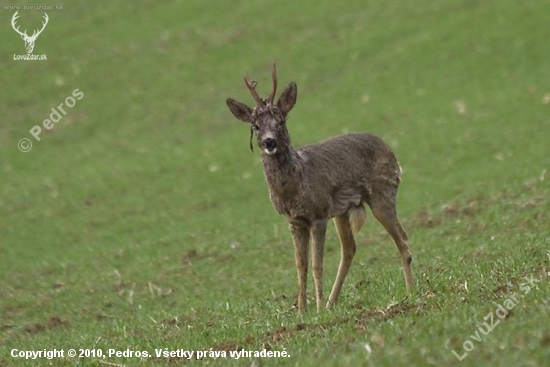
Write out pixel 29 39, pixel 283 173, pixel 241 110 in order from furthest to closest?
pixel 29 39
pixel 241 110
pixel 283 173

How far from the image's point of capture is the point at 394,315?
9.91 meters

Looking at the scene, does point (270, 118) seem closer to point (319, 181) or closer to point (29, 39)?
point (319, 181)

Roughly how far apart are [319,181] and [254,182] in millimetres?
13112

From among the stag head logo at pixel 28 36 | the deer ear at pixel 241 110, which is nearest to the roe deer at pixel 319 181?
the deer ear at pixel 241 110

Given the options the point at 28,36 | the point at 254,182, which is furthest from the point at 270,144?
the point at 28,36

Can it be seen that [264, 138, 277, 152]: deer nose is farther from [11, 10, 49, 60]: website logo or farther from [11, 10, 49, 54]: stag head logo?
[11, 10, 49, 54]: stag head logo

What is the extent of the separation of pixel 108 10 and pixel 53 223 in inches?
724

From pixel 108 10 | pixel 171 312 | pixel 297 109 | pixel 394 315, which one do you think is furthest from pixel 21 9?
pixel 394 315

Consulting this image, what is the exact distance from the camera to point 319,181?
480 inches

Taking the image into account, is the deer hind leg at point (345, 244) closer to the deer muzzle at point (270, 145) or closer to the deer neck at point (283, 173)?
the deer neck at point (283, 173)

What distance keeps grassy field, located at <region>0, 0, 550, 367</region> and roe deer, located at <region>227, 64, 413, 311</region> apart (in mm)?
663

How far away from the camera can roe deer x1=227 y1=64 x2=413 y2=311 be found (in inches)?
464

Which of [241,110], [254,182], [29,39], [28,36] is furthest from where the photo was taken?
[28,36]

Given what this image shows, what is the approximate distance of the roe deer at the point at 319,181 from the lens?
11.8 m
